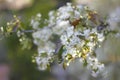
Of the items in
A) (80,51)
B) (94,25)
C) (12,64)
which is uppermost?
(12,64)

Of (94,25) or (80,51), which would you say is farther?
(94,25)

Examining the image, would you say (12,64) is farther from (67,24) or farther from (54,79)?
(67,24)

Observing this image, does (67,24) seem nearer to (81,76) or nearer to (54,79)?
(81,76)

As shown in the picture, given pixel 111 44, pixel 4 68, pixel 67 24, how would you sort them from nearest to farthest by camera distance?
pixel 67 24 → pixel 111 44 → pixel 4 68

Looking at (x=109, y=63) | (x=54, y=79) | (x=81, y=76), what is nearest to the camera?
(x=109, y=63)

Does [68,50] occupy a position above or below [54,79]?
below

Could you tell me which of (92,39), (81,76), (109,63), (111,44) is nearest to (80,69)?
(81,76)
